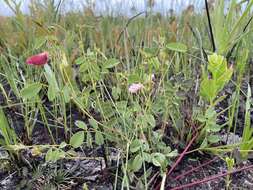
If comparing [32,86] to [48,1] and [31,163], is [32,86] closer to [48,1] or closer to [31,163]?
[31,163]

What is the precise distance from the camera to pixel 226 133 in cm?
94

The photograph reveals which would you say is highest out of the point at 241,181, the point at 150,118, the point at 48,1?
the point at 48,1

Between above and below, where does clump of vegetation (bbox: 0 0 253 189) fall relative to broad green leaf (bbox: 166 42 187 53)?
below

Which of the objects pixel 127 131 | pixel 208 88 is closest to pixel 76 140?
pixel 127 131

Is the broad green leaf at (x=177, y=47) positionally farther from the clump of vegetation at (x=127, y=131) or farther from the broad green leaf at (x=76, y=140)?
the broad green leaf at (x=76, y=140)

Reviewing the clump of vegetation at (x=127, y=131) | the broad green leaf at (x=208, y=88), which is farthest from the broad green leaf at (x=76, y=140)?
the broad green leaf at (x=208, y=88)

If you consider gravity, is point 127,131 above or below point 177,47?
below

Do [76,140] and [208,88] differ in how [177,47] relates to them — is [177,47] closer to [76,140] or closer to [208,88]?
[208,88]

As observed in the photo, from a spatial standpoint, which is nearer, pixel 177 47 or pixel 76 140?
pixel 76 140

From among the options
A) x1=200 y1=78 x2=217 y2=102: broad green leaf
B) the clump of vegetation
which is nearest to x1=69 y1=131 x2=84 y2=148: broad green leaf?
the clump of vegetation

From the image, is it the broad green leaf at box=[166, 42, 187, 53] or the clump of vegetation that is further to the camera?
the broad green leaf at box=[166, 42, 187, 53]

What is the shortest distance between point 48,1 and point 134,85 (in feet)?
2.96

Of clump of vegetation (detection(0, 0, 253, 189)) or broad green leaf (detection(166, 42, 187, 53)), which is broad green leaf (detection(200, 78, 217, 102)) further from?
broad green leaf (detection(166, 42, 187, 53))

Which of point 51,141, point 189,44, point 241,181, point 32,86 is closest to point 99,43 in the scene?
point 189,44
